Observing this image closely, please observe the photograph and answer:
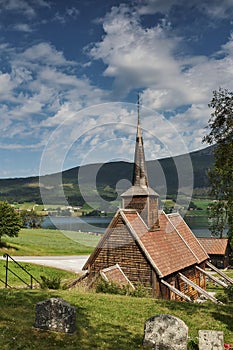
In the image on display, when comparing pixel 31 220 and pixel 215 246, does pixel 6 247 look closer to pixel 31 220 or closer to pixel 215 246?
pixel 215 246

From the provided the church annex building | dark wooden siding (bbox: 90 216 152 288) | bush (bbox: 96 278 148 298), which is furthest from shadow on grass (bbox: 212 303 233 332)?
dark wooden siding (bbox: 90 216 152 288)

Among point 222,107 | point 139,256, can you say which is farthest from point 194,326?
point 139,256

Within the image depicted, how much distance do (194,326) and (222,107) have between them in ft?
32.4

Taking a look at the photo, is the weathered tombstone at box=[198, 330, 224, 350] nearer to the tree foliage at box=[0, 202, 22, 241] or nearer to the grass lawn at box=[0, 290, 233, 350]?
the grass lawn at box=[0, 290, 233, 350]

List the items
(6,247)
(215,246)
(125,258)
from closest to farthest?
(125,258) → (6,247) → (215,246)

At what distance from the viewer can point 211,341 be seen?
1100 centimetres

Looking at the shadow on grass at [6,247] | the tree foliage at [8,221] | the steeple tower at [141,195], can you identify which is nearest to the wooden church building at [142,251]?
the steeple tower at [141,195]

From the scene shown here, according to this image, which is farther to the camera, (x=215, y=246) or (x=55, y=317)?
(x=215, y=246)

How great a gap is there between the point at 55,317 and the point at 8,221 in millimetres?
40312

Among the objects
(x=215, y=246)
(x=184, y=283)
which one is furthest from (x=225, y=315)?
(x=215, y=246)

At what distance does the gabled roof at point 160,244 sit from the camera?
88.9 feet

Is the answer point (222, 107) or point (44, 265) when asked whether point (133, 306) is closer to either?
point (222, 107)

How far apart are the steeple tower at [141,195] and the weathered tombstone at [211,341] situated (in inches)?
719

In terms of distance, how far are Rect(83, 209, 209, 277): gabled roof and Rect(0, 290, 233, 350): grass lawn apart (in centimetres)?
775
